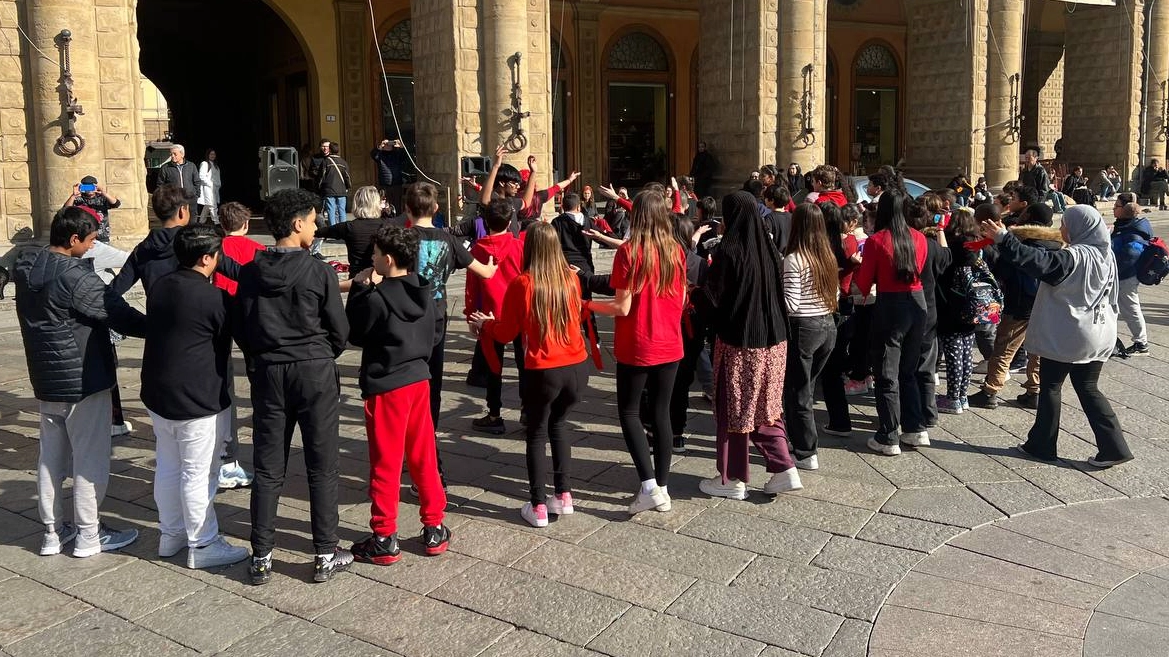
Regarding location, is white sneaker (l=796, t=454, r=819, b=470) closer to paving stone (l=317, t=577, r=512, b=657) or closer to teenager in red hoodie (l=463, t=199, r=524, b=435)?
teenager in red hoodie (l=463, t=199, r=524, b=435)

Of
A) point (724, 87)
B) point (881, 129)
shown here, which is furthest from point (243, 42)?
point (881, 129)

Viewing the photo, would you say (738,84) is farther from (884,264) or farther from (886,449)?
(886,449)

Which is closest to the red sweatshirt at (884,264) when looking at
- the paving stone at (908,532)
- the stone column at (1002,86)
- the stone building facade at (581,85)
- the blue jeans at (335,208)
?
the paving stone at (908,532)

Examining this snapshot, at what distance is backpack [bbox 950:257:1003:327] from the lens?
707 cm

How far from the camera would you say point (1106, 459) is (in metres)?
6.19

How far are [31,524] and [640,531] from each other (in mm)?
3157

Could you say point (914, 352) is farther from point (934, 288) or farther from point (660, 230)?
point (660, 230)

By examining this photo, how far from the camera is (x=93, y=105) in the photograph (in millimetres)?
12875

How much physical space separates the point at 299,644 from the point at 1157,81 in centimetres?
2625

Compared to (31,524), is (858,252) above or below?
above

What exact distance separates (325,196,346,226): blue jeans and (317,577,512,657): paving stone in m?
11.0

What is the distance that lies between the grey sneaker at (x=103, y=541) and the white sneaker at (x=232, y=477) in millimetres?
755

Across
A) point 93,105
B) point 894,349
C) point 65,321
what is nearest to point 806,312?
point 894,349

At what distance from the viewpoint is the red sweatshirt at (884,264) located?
6.37m
